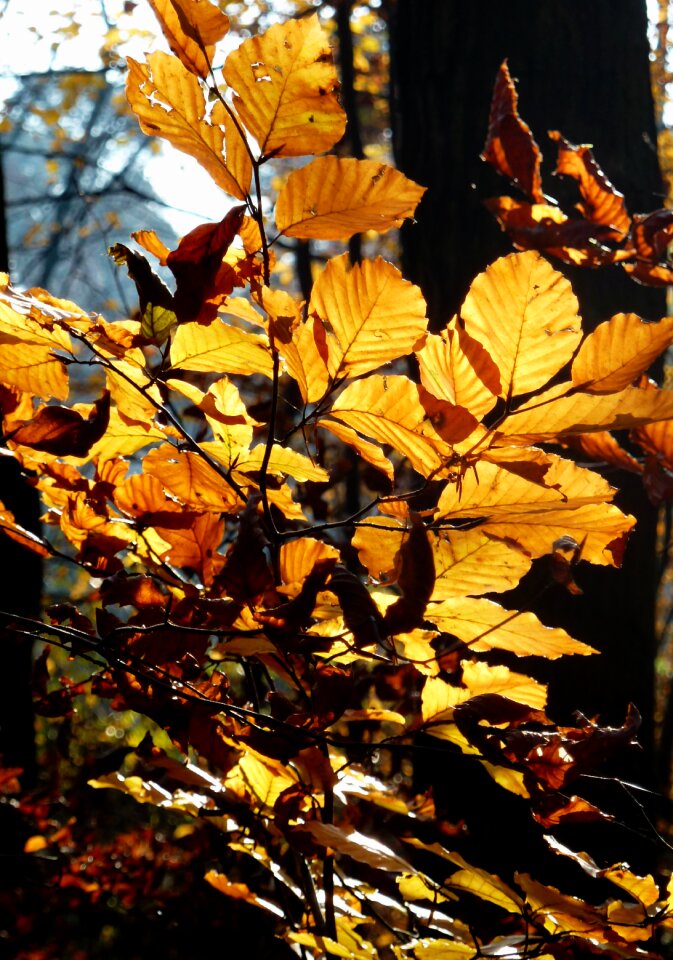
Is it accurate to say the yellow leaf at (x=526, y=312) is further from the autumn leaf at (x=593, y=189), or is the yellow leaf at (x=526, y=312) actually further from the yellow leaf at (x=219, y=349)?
the autumn leaf at (x=593, y=189)

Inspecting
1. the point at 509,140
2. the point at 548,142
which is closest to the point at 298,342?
the point at 509,140

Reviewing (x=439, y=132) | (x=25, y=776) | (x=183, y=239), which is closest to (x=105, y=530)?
(x=183, y=239)

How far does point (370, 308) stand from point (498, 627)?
0.84ft

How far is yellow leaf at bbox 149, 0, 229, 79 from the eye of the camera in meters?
0.46

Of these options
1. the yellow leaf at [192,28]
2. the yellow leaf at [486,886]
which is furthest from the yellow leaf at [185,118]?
the yellow leaf at [486,886]

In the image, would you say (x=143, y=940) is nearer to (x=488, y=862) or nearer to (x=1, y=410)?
(x=488, y=862)

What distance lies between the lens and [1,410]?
67 centimetres

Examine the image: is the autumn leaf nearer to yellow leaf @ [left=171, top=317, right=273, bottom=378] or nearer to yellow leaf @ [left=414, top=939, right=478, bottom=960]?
yellow leaf @ [left=171, top=317, right=273, bottom=378]

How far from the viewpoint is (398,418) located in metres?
0.55

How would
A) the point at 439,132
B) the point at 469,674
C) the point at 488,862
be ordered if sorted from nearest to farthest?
1. the point at 469,674
2. the point at 488,862
3. the point at 439,132

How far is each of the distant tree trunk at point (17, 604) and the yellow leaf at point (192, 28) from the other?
4.85ft

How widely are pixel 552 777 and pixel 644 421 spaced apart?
24cm

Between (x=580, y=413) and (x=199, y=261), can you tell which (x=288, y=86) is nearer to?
(x=199, y=261)

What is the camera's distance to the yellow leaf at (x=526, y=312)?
50cm
